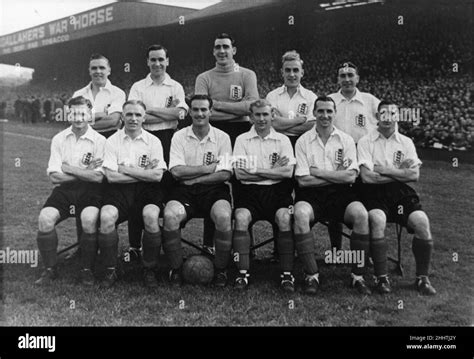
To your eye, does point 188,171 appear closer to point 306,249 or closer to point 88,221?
point 88,221

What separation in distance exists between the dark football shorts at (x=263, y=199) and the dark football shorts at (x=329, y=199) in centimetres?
15

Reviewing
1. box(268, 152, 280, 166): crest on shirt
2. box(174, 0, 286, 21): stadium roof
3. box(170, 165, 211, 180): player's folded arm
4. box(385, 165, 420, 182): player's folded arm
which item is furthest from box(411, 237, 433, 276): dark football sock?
box(174, 0, 286, 21): stadium roof

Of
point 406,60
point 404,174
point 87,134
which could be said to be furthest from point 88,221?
point 406,60

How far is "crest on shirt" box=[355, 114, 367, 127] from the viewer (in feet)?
15.6

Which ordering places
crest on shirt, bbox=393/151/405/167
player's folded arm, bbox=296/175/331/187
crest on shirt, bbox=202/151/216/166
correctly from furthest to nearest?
crest on shirt, bbox=202/151/216/166 → crest on shirt, bbox=393/151/405/167 → player's folded arm, bbox=296/175/331/187

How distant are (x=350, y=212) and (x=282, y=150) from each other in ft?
2.68

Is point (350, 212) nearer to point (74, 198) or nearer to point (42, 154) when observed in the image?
point (74, 198)

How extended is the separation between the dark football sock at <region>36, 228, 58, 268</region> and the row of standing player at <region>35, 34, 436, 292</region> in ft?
2.53

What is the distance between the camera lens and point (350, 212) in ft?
13.5

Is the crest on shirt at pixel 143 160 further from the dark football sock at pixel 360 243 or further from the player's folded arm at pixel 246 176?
the dark football sock at pixel 360 243

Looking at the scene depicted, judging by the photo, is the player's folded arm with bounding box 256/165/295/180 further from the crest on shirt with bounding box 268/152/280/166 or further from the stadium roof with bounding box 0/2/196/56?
the stadium roof with bounding box 0/2/196/56
